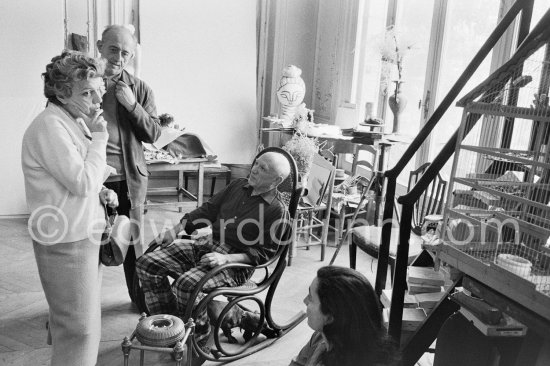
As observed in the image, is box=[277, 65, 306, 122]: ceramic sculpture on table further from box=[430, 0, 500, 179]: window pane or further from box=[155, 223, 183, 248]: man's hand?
box=[155, 223, 183, 248]: man's hand

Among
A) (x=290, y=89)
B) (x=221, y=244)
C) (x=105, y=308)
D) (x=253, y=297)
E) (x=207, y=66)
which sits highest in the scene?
(x=207, y=66)

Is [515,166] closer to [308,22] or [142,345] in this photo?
[142,345]

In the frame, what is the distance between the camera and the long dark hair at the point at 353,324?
1755mm

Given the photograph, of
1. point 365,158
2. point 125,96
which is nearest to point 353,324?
point 125,96

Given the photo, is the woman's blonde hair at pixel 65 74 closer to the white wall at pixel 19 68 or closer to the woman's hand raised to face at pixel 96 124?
the woman's hand raised to face at pixel 96 124

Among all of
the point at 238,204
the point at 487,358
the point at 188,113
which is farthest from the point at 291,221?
the point at 188,113

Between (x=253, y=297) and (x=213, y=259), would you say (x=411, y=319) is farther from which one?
(x=213, y=259)

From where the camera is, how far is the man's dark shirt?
2.88m

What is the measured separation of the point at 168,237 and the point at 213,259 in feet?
1.41

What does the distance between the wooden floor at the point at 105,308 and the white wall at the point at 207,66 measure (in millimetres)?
1907

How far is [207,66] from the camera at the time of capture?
6.20 meters

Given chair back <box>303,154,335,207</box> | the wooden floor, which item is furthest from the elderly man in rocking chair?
chair back <box>303,154,335,207</box>

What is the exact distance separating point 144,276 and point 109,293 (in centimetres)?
102

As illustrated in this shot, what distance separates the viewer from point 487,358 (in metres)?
2.06
